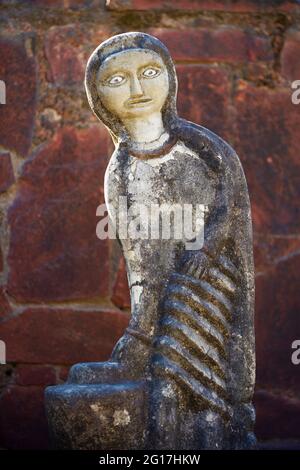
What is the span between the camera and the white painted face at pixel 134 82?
267 centimetres

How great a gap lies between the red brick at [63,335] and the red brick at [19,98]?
54 cm

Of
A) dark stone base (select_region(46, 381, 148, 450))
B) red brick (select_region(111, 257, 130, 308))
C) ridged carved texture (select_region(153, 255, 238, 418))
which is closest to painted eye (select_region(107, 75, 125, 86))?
ridged carved texture (select_region(153, 255, 238, 418))

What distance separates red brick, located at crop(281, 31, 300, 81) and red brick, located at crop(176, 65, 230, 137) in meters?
0.20

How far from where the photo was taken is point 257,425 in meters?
3.43

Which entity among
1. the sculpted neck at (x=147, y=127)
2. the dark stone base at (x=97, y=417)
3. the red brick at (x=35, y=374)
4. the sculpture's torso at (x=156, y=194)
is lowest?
the red brick at (x=35, y=374)

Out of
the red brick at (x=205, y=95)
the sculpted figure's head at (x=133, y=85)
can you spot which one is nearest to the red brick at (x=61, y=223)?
the red brick at (x=205, y=95)

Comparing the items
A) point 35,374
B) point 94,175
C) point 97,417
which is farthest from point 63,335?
point 97,417

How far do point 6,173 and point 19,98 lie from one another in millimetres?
244

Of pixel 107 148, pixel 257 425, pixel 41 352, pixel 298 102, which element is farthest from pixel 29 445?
pixel 298 102

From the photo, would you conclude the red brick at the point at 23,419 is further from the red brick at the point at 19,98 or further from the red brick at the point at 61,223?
the red brick at the point at 19,98

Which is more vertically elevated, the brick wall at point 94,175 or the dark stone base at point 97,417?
the brick wall at point 94,175

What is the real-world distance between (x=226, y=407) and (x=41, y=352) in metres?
1.00

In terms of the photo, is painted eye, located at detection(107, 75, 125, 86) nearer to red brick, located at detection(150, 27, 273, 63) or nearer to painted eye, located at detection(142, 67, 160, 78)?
painted eye, located at detection(142, 67, 160, 78)

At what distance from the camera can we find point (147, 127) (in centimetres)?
272
